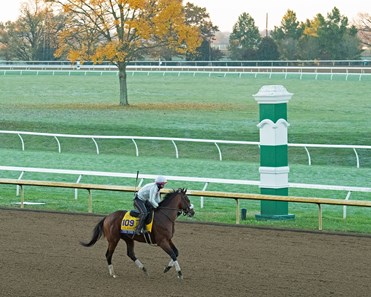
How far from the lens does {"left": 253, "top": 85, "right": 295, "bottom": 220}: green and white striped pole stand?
15.3 metres

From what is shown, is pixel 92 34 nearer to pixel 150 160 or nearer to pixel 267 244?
pixel 150 160

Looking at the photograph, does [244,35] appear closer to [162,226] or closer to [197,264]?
A: [197,264]

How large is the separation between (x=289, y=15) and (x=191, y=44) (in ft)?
112

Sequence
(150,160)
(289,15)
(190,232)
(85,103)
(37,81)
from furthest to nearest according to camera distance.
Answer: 1. (289,15)
2. (37,81)
3. (85,103)
4. (150,160)
5. (190,232)

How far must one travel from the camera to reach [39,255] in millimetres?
12719

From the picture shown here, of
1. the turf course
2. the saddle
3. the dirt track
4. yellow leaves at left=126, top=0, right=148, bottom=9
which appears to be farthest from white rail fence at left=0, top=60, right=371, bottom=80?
the saddle

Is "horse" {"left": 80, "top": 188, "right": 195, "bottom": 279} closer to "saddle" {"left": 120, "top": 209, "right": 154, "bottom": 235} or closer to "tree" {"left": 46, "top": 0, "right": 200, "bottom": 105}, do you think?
"saddle" {"left": 120, "top": 209, "right": 154, "bottom": 235}

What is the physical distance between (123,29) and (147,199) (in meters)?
34.8

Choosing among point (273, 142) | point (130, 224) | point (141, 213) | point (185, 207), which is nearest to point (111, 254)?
point (130, 224)

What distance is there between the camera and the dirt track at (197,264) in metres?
10.6

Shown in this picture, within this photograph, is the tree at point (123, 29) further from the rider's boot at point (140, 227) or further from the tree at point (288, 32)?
the rider's boot at point (140, 227)

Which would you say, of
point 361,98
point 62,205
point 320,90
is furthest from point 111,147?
point 320,90

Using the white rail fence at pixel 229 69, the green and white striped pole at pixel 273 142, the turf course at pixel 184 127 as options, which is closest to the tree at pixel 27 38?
the white rail fence at pixel 229 69

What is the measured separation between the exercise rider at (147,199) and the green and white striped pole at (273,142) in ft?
14.0
